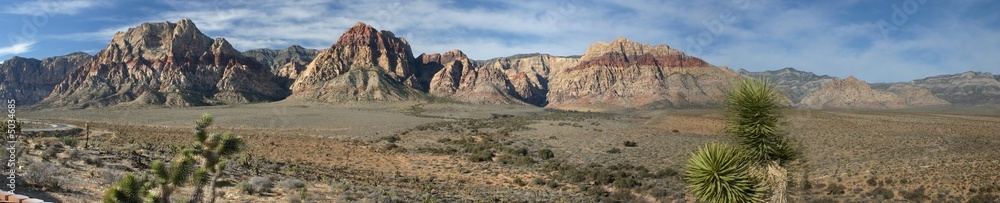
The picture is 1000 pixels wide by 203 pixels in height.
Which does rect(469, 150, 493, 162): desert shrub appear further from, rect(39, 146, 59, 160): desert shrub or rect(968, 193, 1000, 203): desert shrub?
rect(968, 193, 1000, 203): desert shrub

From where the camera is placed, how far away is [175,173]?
9094 mm

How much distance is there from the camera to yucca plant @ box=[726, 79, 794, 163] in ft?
24.9

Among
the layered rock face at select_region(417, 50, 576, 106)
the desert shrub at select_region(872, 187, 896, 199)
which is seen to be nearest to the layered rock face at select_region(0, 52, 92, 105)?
the layered rock face at select_region(417, 50, 576, 106)

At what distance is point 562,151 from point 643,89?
406 feet

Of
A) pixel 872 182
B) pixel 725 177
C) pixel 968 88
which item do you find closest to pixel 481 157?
pixel 872 182

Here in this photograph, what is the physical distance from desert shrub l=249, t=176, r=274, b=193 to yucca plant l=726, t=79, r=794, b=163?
1355 centimetres

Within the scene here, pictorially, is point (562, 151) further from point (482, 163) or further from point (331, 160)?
point (331, 160)

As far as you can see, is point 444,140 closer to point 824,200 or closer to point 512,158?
point 512,158

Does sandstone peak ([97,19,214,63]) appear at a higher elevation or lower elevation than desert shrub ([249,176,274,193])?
higher

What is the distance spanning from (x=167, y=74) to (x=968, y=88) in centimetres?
21782

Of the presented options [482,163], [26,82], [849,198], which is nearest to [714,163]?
[849,198]

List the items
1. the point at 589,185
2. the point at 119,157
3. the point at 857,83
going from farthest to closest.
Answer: the point at 857,83 → the point at 589,185 → the point at 119,157

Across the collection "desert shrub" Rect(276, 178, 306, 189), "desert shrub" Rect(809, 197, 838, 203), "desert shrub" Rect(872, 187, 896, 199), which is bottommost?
"desert shrub" Rect(809, 197, 838, 203)

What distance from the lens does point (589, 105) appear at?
149375 mm
